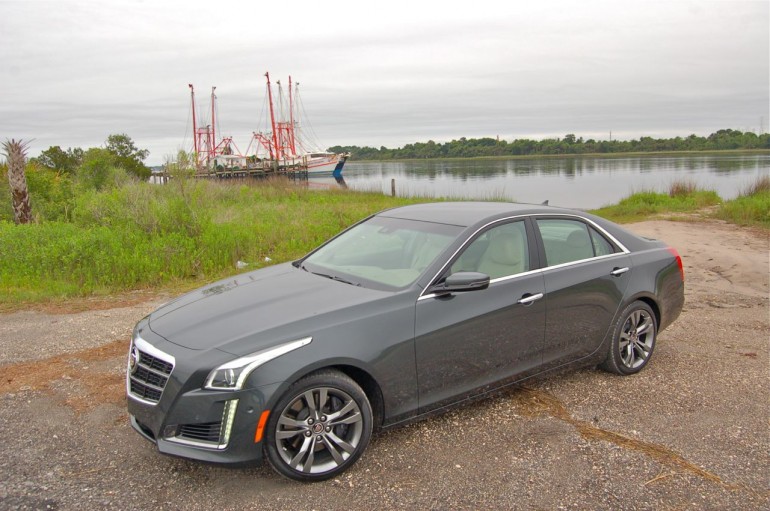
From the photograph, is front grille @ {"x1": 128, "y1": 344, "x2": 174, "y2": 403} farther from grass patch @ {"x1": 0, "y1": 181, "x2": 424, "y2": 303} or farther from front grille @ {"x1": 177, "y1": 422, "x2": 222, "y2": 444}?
grass patch @ {"x1": 0, "y1": 181, "x2": 424, "y2": 303}

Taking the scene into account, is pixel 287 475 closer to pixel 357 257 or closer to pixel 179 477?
pixel 179 477

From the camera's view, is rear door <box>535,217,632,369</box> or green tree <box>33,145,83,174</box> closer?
rear door <box>535,217,632,369</box>

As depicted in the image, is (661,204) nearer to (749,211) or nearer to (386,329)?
(749,211)

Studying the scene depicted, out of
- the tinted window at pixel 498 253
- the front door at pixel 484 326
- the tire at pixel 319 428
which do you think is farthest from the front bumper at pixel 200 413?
the tinted window at pixel 498 253

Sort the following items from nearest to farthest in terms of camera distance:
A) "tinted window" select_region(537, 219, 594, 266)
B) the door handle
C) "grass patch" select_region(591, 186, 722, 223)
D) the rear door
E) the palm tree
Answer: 1. the door handle
2. the rear door
3. "tinted window" select_region(537, 219, 594, 266)
4. the palm tree
5. "grass patch" select_region(591, 186, 722, 223)

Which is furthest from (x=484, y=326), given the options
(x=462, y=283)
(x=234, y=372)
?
(x=234, y=372)

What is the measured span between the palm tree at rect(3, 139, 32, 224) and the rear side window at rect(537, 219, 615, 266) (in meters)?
13.8

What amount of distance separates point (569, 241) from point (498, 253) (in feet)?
2.73

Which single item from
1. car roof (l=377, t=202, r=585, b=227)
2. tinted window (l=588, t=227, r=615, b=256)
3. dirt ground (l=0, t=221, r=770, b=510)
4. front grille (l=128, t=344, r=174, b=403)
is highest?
car roof (l=377, t=202, r=585, b=227)

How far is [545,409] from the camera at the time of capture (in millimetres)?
4695

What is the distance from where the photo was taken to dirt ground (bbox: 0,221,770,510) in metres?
3.50

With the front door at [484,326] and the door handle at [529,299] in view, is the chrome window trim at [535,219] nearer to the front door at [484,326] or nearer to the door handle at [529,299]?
the front door at [484,326]

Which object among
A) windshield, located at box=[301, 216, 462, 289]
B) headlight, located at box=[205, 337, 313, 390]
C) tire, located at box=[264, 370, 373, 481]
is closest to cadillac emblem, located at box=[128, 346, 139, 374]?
headlight, located at box=[205, 337, 313, 390]

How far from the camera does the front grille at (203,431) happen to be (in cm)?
342
